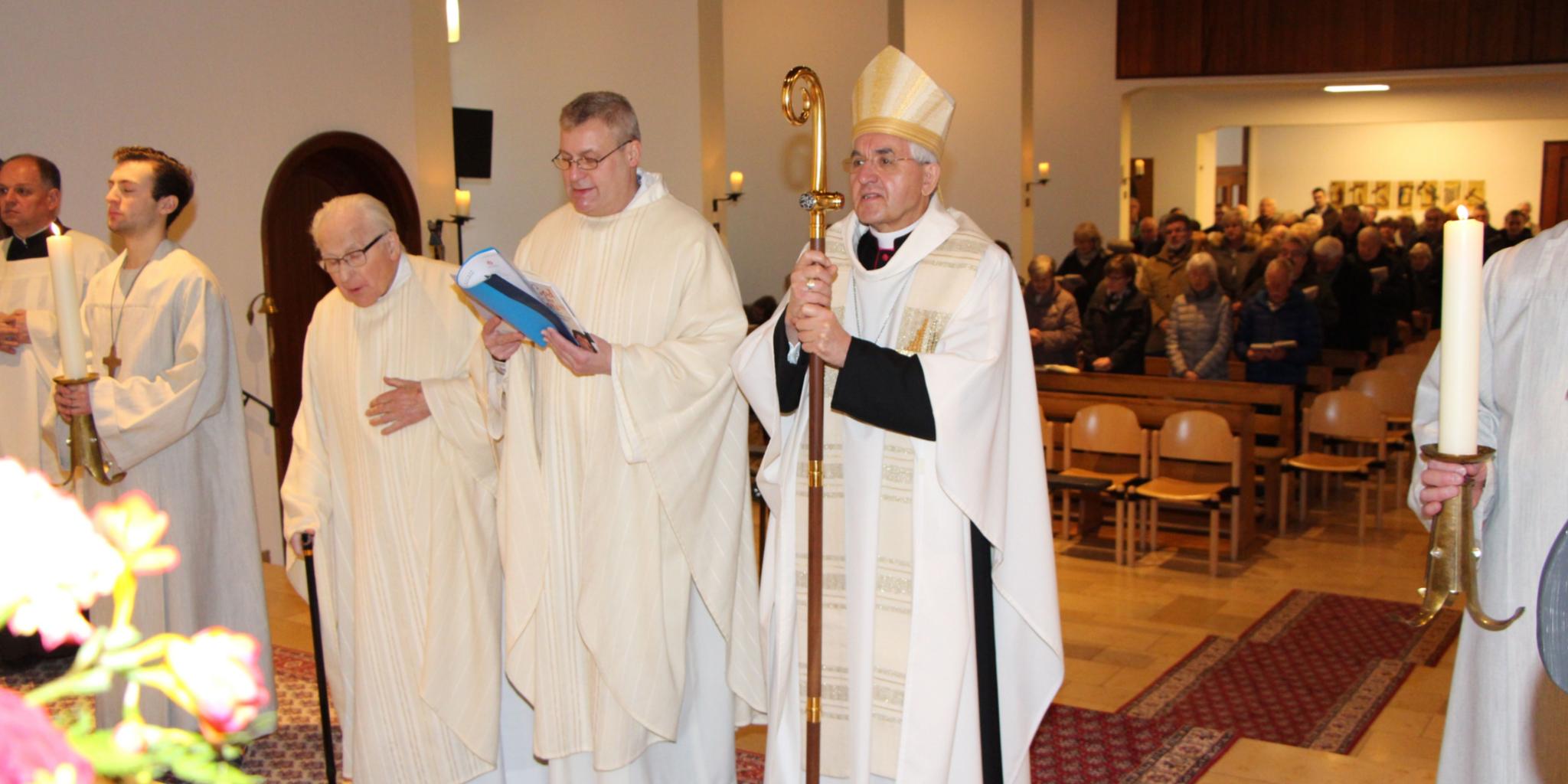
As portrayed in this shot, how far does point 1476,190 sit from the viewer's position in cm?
2455

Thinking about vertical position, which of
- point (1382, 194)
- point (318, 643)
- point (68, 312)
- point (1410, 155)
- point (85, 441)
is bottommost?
point (318, 643)

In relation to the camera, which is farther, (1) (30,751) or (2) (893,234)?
(2) (893,234)

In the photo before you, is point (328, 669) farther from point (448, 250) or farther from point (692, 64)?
point (692, 64)

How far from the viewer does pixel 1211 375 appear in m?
9.41

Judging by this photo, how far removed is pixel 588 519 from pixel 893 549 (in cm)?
94

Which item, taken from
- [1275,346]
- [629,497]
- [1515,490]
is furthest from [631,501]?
[1275,346]

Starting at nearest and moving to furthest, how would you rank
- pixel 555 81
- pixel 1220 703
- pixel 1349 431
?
pixel 1220 703, pixel 1349 431, pixel 555 81

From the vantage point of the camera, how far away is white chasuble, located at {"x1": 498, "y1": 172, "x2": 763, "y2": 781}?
3.79 meters

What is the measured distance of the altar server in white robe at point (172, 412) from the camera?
4.41 meters

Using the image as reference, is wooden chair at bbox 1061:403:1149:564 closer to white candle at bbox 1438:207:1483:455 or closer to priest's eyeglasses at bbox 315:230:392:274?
priest's eyeglasses at bbox 315:230:392:274

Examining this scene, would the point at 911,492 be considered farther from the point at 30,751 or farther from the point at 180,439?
the point at 30,751

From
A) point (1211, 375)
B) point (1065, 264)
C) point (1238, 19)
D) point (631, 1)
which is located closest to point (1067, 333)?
point (1211, 375)

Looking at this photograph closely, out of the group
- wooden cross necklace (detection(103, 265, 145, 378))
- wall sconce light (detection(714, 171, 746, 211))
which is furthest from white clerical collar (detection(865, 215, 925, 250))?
wall sconce light (detection(714, 171, 746, 211))

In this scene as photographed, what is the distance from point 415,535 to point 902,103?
1.96 meters
